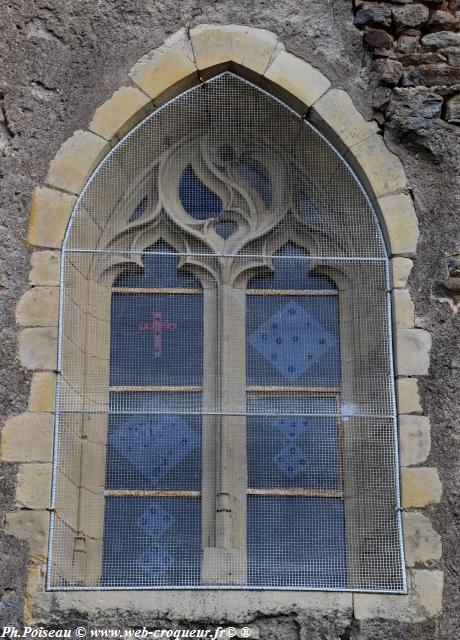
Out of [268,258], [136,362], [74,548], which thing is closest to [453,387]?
[268,258]

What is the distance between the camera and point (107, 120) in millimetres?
4957

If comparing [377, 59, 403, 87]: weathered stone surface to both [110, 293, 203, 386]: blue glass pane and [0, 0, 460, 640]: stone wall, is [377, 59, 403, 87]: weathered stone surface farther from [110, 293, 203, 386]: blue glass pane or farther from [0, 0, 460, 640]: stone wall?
[110, 293, 203, 386]: blue glass pane

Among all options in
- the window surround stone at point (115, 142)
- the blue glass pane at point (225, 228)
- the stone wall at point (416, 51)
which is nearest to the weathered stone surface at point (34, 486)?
the window surround stone at point (115, 142)

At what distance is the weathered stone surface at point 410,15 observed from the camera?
199 inches

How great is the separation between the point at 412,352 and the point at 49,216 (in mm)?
1815

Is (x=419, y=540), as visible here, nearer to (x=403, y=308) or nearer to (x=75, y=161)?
(x=403, y=308)

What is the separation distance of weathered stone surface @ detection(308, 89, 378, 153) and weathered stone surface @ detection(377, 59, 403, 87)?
197 millimetres

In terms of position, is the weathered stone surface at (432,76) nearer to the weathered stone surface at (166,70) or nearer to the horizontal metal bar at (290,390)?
the weathered stone surface at (166,70)

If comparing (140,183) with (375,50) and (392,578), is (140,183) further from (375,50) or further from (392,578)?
(392,578)

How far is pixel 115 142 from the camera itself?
5.02 metres

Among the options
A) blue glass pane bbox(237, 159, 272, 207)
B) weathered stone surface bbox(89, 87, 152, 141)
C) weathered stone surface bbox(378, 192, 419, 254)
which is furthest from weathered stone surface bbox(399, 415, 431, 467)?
weathered stone surface bbox(89, 87, 152, 141)

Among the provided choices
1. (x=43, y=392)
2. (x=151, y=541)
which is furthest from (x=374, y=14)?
(x=151, y=541)

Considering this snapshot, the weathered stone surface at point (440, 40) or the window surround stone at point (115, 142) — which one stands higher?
the weathered stone surface at point (440, 40)

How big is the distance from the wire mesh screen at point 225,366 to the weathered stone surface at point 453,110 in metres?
0.56
